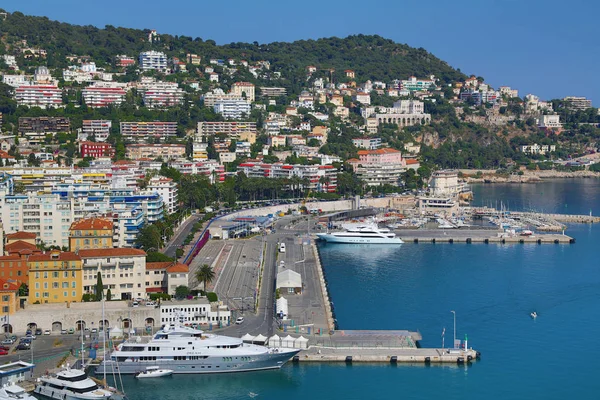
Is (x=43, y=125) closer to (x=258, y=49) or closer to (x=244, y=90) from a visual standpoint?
(x=244, y=90)

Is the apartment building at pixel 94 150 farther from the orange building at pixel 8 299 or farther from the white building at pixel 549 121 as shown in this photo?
the white building at pixel 549 121

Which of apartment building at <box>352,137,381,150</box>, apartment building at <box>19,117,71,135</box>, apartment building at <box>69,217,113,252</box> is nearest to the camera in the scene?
apartment building at <box>69,217,113,252</box>

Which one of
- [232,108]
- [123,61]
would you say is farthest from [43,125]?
[123,61]

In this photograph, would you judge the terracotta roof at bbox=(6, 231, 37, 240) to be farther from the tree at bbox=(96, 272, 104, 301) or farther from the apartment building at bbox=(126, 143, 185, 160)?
the apartment building at bbox=(126, 143, 185, 160)

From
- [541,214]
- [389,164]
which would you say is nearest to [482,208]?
[541,214]

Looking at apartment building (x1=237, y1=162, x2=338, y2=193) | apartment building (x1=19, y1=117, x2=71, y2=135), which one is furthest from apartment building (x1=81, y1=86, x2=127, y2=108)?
apartment building (x1=237, y1=162, x2=338, y2=193)

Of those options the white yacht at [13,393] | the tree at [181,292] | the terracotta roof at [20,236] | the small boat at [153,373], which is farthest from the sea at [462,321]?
the terracotta roof at [20,236]
